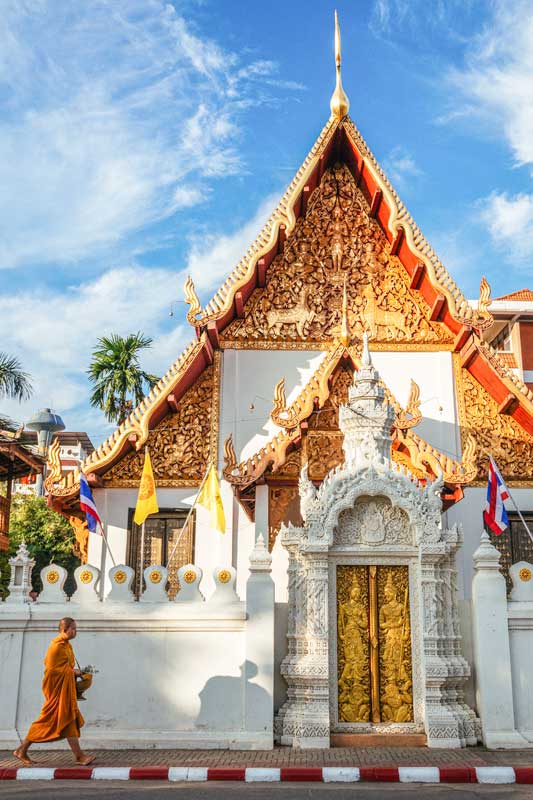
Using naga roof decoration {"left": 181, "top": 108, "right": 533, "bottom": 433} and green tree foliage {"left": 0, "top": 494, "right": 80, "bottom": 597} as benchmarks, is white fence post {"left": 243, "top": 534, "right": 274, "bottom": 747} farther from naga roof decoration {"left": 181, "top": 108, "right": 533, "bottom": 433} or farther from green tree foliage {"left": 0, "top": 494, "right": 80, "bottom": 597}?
green tree foliage {"left": 0, "top": 494, "right": 80, "bottom": 597}

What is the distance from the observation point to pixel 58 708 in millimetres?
7785

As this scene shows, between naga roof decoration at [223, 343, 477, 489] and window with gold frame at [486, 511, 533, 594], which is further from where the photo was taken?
window with gold frame at [486, 511, 533, 594]

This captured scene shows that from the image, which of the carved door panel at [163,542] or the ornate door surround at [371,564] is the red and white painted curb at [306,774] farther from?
the carved door panel at [163,542]

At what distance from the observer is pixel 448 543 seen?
9.41 metres

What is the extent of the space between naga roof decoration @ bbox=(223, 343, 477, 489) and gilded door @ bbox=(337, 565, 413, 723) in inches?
106

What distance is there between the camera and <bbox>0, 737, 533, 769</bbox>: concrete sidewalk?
310 inches

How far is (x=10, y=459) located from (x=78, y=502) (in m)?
11.0

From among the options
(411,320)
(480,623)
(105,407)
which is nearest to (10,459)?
(105,407)

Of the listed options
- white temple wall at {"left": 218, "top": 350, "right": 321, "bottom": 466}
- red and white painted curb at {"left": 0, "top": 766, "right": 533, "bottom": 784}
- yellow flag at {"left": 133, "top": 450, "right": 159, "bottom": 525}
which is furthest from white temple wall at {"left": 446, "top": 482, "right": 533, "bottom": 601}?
red and white painted curb at {"left": 0, "top": 766, "right": 533, "bottom": 784}

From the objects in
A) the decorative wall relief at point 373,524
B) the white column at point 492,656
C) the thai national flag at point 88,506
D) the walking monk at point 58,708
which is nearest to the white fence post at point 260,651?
the decorative wall relief at point 373,524

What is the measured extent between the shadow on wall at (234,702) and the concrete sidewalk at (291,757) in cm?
32

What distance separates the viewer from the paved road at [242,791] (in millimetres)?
6602

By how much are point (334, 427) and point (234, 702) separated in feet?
16.5

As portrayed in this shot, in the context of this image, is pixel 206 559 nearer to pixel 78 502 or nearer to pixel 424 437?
pixel 78 502
